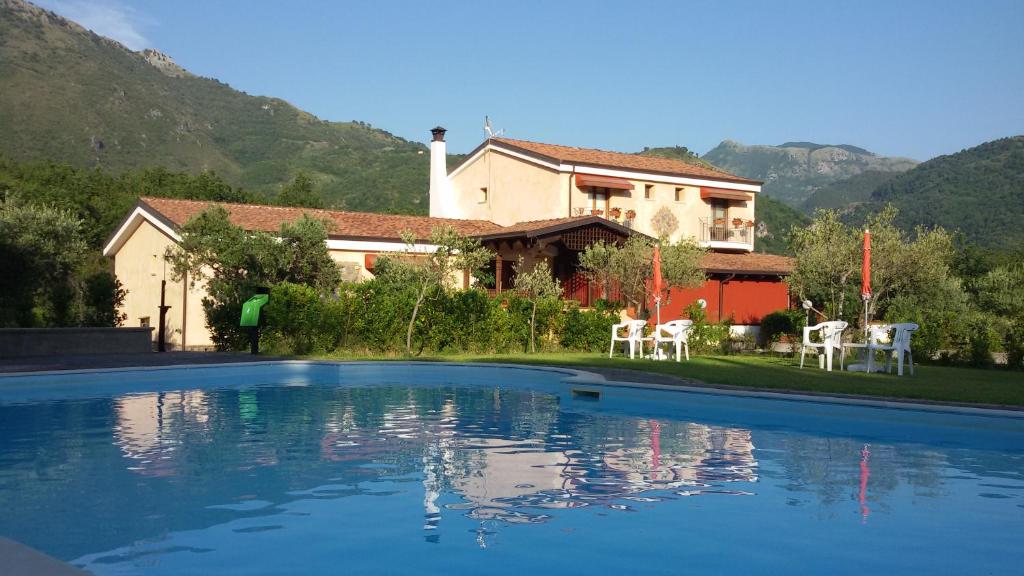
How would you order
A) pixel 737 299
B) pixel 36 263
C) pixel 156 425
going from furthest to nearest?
pixel 737 299 → pixel 36 263 → pixel 156 425

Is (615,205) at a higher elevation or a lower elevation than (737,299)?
higher

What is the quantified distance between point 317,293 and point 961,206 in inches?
2823

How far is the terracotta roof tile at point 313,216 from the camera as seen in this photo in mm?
25348

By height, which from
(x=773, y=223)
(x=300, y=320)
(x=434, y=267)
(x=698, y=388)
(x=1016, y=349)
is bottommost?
(x=698, y=388)

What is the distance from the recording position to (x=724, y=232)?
119 ft

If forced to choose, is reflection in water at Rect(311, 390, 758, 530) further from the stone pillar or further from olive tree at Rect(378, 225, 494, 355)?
the stone pillar

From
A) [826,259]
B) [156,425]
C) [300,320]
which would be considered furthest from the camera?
[826,259]

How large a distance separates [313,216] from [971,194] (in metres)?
71.0

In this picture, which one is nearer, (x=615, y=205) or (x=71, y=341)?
(x=71, y=341)

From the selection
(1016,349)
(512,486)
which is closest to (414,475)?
(512,486)

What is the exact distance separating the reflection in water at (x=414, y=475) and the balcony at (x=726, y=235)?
80.6ft

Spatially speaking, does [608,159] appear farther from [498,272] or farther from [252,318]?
[252,318]

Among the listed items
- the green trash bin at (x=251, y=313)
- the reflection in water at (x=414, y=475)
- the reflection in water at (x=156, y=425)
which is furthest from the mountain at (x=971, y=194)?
the reflection in water at (x=156, y=425)

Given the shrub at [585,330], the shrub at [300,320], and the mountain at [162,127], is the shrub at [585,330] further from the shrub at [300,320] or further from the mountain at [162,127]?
the mountain at [162,127]
